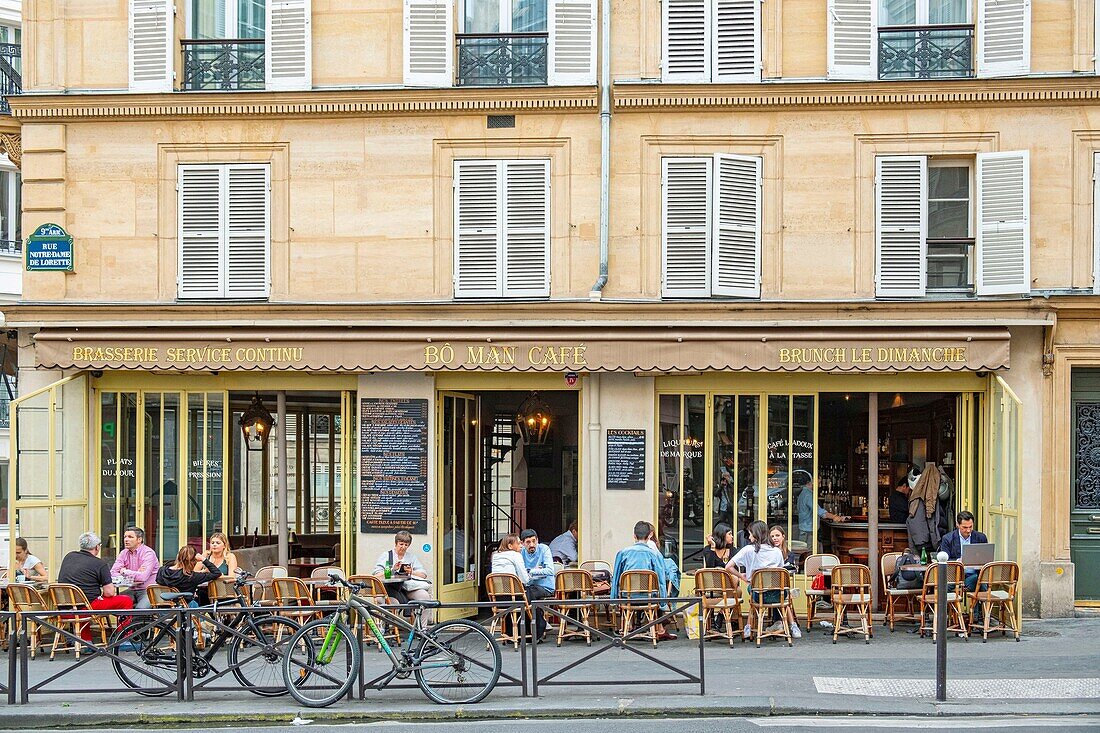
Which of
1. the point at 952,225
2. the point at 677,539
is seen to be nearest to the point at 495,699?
the point at 677,539

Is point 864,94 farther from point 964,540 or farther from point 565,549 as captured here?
point 565,549

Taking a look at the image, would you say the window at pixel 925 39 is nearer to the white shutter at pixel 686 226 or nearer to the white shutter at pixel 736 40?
the white shutter at pixel 736 40

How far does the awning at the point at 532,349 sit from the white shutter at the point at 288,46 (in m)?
3.08

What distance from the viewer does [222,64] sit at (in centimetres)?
1616

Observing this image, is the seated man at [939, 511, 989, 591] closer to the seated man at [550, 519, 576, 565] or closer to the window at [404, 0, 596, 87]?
the seated man at [550, 519, 576, 565]

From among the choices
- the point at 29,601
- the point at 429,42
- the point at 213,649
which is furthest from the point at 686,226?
the point at 29,601

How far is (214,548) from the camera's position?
14.4 meters

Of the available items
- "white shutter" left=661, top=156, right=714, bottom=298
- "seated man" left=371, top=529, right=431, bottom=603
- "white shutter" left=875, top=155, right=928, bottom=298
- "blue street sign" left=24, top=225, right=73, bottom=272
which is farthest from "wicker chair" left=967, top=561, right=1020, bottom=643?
"blue street sign" left=24, top=225, right=73, bottom=272

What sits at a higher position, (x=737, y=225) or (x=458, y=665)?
(x=737, y=225)

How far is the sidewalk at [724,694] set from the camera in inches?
406

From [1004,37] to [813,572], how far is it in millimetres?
6566

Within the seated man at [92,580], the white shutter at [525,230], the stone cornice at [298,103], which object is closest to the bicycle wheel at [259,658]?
the seated man at [92,580]

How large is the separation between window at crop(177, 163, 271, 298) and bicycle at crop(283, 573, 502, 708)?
629cm

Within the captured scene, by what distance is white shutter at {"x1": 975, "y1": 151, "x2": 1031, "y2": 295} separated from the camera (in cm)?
1493
